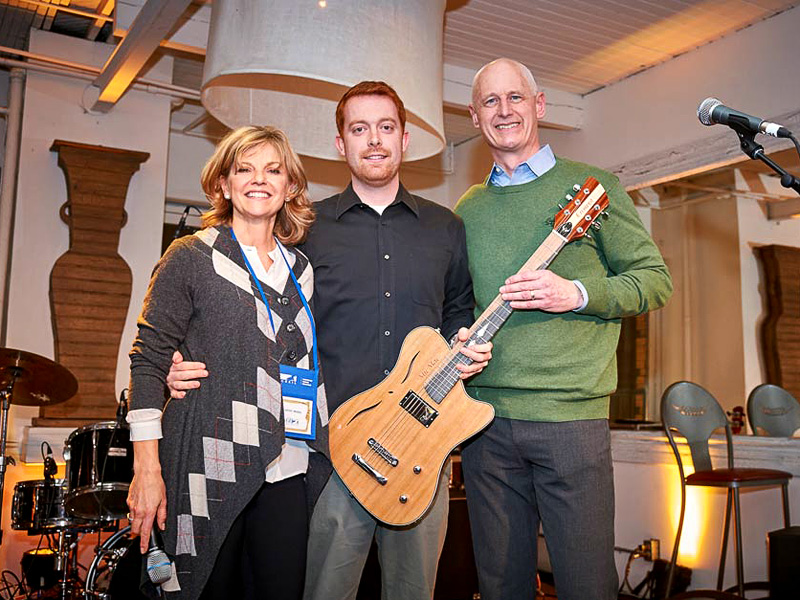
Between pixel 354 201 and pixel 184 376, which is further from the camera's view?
pixel 354 201

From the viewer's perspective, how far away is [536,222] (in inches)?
81.0

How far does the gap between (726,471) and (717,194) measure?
3646mm

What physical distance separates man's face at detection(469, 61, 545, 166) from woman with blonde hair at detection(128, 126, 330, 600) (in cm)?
67

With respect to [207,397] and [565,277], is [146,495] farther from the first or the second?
[565,277]

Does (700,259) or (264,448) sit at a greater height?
(700,259)

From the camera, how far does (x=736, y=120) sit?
5.51ft

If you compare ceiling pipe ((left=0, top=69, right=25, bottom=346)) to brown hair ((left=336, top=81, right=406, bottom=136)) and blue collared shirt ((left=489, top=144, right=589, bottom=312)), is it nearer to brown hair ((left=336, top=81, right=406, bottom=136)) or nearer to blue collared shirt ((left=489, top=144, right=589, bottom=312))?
brown hair ((left=336, top=81, right=406, bottom=136))

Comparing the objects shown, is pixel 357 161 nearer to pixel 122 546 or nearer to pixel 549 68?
pixel 122 546

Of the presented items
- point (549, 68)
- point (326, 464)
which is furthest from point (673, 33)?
point (326, 464)

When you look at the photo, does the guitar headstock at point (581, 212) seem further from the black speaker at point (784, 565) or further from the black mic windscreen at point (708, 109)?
the black speaker at point (784, 565)

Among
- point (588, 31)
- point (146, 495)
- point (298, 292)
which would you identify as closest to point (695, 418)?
point (588, 31)

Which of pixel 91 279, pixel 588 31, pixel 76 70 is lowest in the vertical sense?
pixel 91 279

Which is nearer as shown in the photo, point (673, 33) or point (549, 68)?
point (673, 33)

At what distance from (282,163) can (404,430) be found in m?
0.73
